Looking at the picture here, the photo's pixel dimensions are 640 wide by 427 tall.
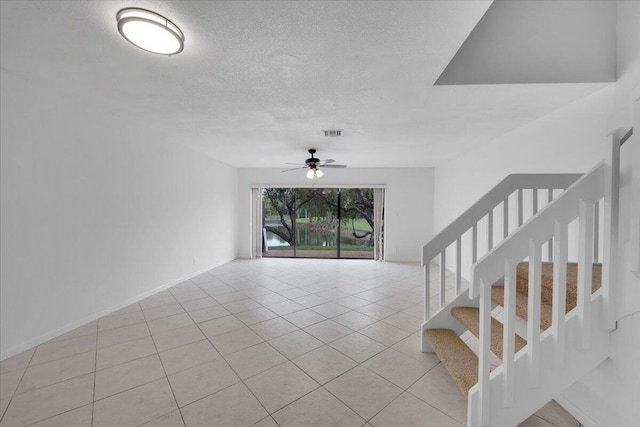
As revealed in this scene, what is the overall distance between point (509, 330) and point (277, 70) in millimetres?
2319

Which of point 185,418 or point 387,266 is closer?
point 185,418

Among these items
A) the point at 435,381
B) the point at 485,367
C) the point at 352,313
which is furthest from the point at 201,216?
the point at 485,367

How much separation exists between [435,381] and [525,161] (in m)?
2.89

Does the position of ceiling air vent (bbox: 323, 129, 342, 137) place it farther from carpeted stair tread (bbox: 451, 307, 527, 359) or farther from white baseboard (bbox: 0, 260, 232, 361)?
white baseboard (bbox: 0, 260, 232, 361)

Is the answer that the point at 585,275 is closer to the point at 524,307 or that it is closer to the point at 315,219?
the point at 524,307

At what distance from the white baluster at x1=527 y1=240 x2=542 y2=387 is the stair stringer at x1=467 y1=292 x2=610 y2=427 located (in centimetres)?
3

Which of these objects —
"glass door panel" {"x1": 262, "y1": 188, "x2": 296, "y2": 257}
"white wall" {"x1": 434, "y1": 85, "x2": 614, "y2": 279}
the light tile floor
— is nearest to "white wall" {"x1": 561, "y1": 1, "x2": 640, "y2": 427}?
the light tile floor

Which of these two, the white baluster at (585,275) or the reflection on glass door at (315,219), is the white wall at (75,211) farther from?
the white baluster at (585,275)

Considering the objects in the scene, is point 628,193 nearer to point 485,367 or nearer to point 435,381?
point 485,367

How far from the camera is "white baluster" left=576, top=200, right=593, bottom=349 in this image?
132 cm

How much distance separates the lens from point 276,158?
554 centimetres

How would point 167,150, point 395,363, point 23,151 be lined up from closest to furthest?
1. point 395,363
2. point 23,151
3. point 167,150

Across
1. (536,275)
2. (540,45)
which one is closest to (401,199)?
(540,45)

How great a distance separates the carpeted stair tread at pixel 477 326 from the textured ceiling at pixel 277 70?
2010 millimetres
